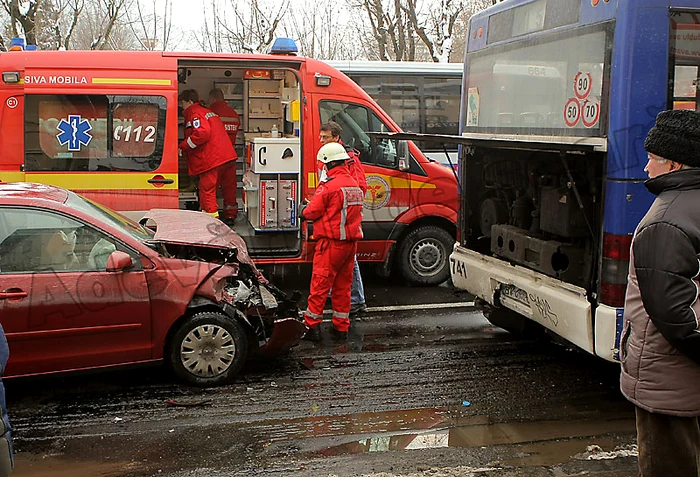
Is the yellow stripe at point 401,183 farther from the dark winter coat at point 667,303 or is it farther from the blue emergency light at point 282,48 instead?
the dark winter coat at point 667,303

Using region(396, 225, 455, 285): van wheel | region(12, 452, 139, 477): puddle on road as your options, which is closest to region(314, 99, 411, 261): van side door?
region(396, 225, 455, 285): van wheel

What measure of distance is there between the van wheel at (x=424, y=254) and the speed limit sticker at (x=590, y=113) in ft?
13.4

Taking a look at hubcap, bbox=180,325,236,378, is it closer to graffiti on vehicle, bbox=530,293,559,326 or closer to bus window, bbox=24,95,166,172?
graffiti on vehicle, bbox=530,293,559,326

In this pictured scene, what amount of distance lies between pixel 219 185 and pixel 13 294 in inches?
207

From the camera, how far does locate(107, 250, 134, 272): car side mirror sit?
16.9 ft

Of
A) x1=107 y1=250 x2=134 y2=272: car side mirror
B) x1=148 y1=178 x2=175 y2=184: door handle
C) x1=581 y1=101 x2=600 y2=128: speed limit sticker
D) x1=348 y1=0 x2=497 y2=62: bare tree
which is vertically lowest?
x1=107 y1=250 x2=134 y2=272: car side mirror

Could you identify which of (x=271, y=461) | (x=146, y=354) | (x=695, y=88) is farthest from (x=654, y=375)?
(x=146, y=354)

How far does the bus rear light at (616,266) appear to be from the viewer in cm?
477

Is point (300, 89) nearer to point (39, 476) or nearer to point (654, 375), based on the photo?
point (39, 476)

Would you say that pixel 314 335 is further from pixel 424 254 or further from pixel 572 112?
pixel 572 112

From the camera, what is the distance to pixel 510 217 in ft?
21.3

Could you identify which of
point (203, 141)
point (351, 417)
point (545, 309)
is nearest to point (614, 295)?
point (545, 309)

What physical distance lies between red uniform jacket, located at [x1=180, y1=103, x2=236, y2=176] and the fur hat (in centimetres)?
696

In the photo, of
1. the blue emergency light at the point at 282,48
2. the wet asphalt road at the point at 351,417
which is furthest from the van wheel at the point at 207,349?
the blue emergency light at the point at 282,48
